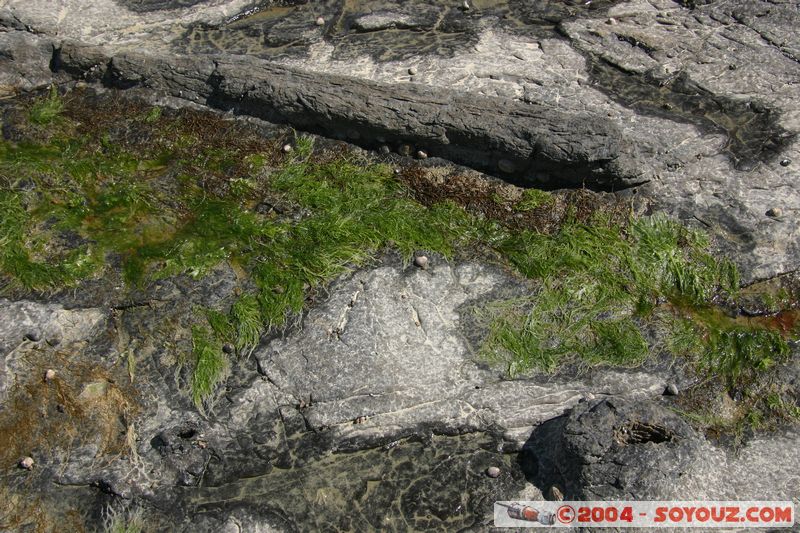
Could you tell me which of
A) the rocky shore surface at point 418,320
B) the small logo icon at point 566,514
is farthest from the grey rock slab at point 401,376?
the small logo icon at point 566,514

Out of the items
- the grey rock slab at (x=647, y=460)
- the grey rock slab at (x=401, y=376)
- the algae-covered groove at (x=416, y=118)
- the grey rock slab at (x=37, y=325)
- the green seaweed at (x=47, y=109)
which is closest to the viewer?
the grey rock slab at (x=647, y=460)

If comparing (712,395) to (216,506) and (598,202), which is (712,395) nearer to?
(598,202)

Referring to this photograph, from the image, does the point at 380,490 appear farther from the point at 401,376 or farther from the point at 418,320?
the point at 418,320

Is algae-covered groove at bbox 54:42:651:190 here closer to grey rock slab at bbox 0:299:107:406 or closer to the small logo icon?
grey rock slab at bbox 0:299:107:406

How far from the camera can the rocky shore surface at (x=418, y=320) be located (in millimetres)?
3980

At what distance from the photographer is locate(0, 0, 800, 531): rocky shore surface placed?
13.1ft

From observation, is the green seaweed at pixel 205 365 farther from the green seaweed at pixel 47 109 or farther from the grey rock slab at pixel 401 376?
the green seaweed at pixel 47 109

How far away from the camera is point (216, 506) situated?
400 centimetres

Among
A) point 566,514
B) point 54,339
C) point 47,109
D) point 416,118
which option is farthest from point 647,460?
point 47,109

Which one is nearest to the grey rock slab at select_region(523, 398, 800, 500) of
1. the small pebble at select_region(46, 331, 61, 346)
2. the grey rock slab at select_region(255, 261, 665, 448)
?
the grey rock slab at select_region(255, 261, 665, 448)

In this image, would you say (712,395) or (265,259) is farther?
(265,259)

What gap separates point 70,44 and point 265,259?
114 inches

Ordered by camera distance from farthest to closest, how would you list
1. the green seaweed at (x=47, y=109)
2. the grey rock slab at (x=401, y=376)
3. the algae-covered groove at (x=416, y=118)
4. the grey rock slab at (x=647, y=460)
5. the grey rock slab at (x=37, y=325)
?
1. the green seaweed at (x=47, y=109)
2. the algae-covered groove at (x=416, y=118)
3. the grey rock slab at (x=37, y=325)
4. the grey rock slab at (x=401, y=376)
5. the grey rock slab at (x=647, y=460)

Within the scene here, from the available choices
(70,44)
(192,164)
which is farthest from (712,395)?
(70,44)
